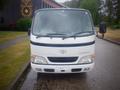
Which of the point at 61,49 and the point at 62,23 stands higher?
the point at 62,23

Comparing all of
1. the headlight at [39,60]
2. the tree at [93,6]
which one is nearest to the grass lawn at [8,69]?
the headlight at [39,60]

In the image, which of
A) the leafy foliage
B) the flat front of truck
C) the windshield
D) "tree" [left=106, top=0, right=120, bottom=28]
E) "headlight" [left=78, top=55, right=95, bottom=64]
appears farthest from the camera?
"tree" [left=106, top=0, right=120, bottom=28]

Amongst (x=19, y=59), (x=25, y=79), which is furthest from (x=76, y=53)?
(x=19, y=59)

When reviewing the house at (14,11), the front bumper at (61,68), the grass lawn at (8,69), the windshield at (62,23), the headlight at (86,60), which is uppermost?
the windshield at (62,23)

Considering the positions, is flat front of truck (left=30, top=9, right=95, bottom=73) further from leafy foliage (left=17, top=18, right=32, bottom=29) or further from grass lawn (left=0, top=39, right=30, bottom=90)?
leafy foliage (left=17, top=18, right=32, bottom=29)

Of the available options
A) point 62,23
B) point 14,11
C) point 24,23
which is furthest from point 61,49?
point 14,11

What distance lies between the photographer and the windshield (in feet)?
33.9

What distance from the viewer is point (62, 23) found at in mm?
10594

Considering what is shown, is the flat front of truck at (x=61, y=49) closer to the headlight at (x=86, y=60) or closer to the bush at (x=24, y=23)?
the headlight at (x=86, y=60)

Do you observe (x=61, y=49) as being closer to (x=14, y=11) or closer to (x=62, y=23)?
(x=62, y=23)

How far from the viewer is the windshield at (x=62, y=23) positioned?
10320 millimetres

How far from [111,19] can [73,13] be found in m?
50.1

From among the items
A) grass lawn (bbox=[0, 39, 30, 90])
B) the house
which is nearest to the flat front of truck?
grass lawn (bbox=[0, 39, 30, 90])

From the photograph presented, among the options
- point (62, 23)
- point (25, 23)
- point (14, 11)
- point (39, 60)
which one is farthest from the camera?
point (14, 11)
